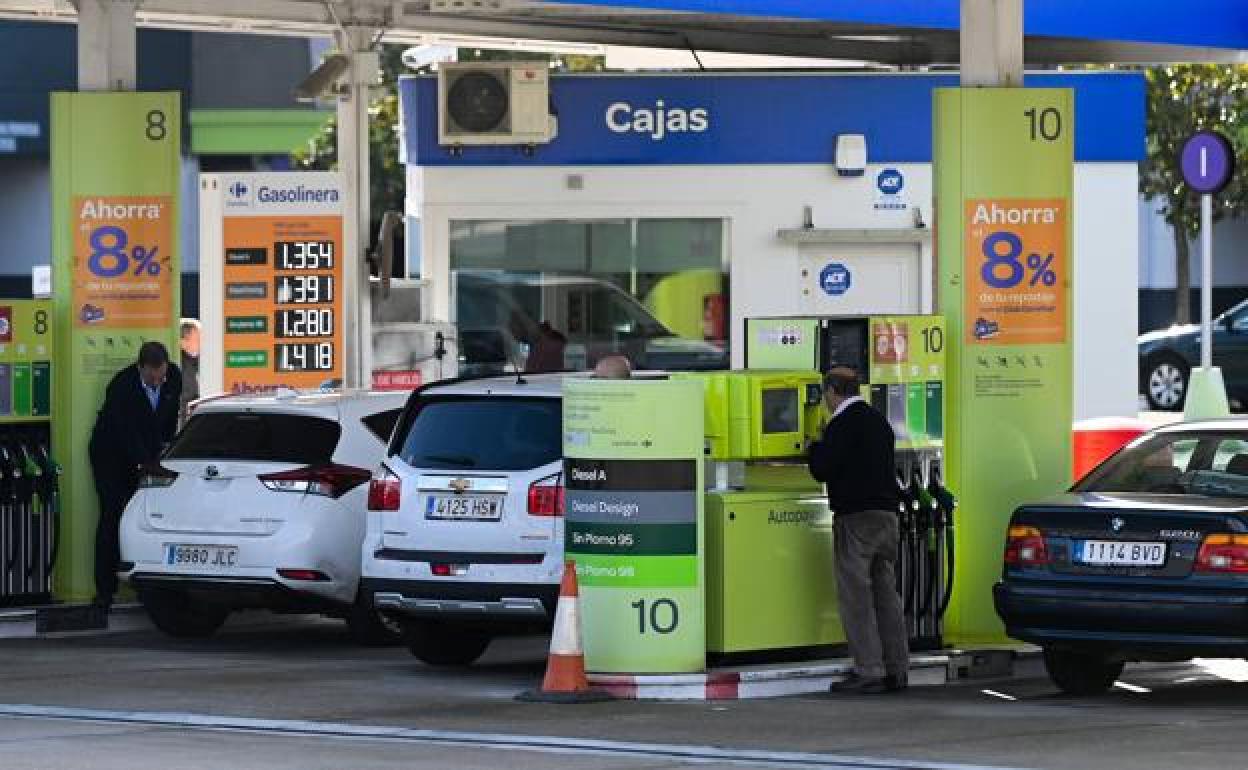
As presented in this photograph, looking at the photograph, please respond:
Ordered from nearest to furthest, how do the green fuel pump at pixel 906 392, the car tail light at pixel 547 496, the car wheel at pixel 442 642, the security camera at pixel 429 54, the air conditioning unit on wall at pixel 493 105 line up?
the car tail light at pixel 547 496
the green fuel pump at pixel 906 392
the car wheel at pixel 442 642
the air conditioning unit on wall at pixel 493 105
the security camera at pixel 429 54

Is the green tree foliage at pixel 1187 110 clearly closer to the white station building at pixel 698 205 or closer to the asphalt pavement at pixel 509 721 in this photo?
the white station building at pixel 698 205

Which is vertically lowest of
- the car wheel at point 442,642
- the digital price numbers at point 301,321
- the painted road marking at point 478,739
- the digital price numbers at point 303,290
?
the painted road marking at point 478,739

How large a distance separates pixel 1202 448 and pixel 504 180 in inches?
445

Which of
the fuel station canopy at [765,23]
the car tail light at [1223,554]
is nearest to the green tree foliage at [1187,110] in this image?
the fuel station canopy at [765,23]

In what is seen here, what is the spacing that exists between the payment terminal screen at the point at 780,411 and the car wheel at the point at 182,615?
430 cm

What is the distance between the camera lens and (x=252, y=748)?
11.8 metres

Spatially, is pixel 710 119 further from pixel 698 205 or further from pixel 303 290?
pixel 303 290

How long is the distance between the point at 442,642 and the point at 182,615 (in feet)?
8.08

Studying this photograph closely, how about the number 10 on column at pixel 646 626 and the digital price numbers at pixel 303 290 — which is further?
the digital price numbers at pixel 303 290

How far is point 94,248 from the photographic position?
17.9m

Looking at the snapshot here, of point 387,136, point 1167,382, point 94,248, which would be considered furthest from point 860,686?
point 387,136

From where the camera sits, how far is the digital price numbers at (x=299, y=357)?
23391 mm

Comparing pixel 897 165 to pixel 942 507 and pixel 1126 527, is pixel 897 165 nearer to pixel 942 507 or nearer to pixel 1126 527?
pixel 942 507

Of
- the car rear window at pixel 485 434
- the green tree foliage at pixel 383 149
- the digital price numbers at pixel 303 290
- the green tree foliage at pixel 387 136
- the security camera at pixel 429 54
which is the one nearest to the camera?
the car rear window at pixel 485 434
